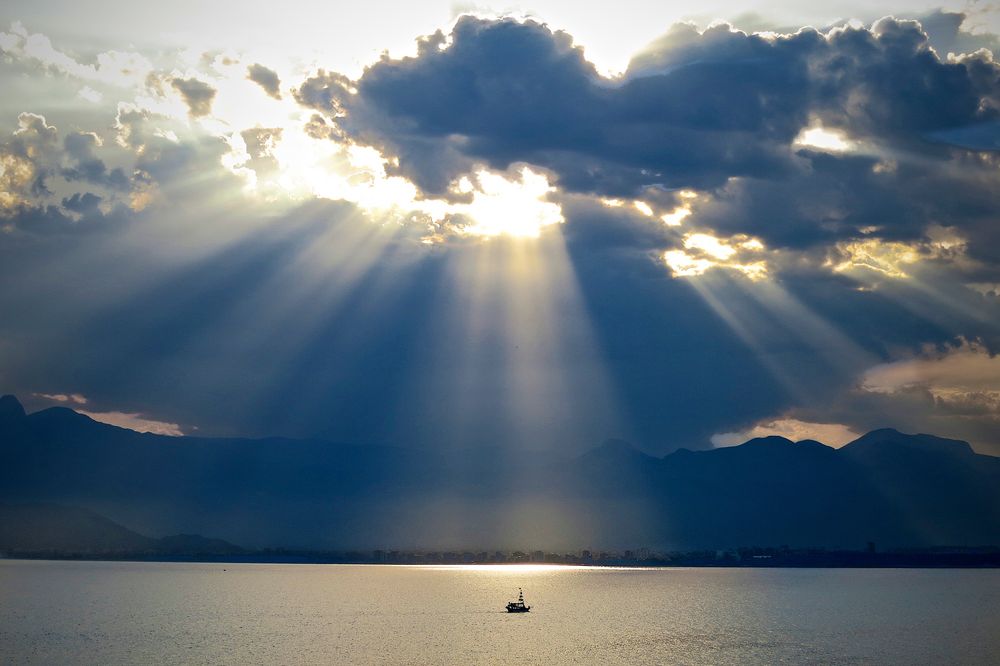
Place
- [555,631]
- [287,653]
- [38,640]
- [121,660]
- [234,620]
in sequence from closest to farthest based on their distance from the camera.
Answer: [121,660]
[287,653]
[38,640]
[555,631]
[234,620]

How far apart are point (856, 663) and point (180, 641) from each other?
96215mm

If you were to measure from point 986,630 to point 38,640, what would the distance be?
163378 millimetres

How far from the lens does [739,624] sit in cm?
19725

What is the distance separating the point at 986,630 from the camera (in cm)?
18612

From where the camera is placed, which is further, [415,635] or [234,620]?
[234,620]

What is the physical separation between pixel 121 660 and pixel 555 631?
77.2 metres

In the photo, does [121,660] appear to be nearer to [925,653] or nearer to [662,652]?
[662,652]

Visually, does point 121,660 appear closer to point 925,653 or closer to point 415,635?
point 415,635

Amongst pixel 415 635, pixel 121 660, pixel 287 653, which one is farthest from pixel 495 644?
pixel 121 660

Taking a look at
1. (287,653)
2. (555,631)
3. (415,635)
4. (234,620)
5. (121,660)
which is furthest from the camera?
(234,620)

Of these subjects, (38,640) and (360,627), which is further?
(360,627)

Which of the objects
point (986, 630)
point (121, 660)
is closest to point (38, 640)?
point (121, 660)

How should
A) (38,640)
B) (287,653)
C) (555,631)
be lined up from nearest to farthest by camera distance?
(287,653) → (38,640) → (555,631)

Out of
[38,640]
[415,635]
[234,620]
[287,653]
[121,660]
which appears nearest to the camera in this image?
[121,660]
